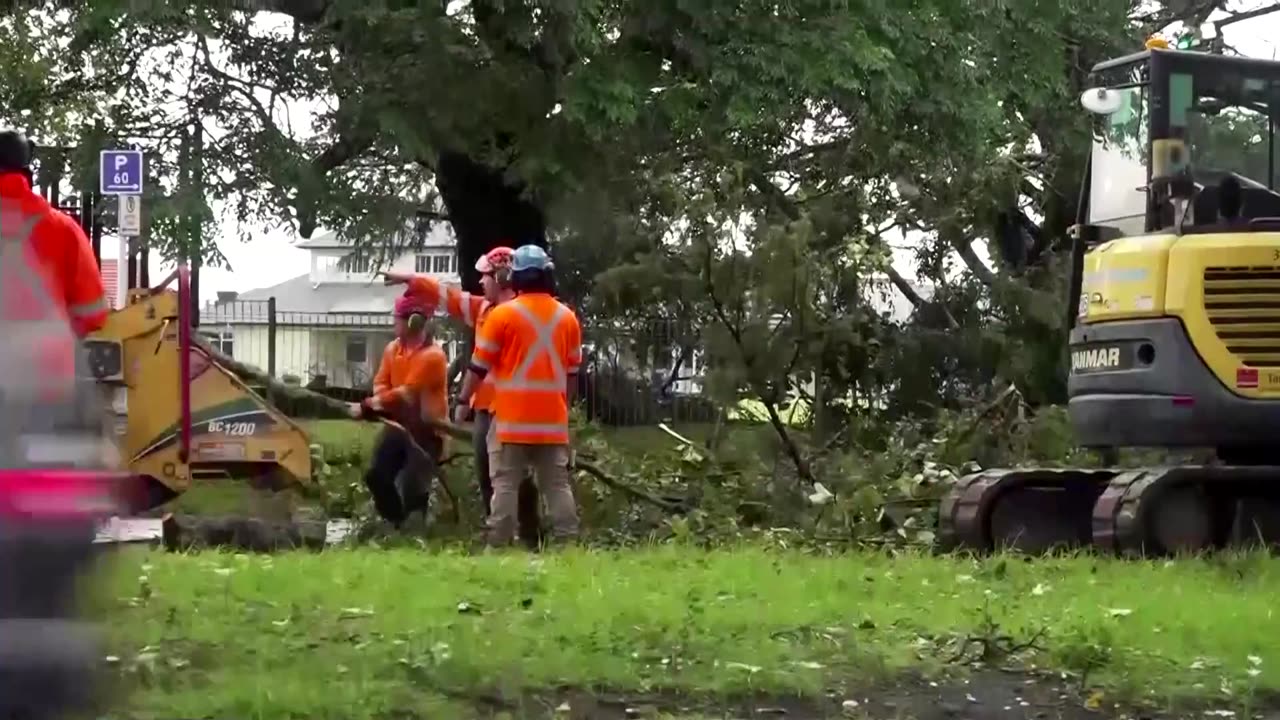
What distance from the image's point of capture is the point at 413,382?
43.9ft

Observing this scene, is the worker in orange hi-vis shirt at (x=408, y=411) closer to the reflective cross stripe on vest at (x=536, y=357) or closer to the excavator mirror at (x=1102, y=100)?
the reflective cross stripe on vest at (x=536, y=357)

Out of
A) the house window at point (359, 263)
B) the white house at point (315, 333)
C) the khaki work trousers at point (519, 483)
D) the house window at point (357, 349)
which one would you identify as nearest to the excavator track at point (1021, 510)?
the khaki work trousers at point (519, 483)

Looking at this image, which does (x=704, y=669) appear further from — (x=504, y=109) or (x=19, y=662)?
(x=504, y=109)

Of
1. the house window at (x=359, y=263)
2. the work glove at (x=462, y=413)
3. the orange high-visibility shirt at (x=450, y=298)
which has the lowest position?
the work glove at (x=462, y=413)

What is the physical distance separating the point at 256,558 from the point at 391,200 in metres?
5.77

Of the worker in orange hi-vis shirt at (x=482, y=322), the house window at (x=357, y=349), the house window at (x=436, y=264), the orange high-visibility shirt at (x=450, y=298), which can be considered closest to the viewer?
the worker in orange hi-vis shirt at (x=482, y=322)

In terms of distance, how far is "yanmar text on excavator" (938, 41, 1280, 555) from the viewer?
454 inches

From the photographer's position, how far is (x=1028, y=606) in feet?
28.9

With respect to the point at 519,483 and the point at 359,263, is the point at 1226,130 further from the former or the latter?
the point at 359,263

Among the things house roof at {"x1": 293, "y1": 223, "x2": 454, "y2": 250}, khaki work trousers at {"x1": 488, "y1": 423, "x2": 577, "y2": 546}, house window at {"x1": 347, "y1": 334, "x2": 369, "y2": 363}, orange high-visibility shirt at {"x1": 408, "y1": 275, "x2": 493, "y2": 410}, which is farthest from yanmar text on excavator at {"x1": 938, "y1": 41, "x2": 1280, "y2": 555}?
house window at {"x1": 347, "y1": 334, "x2": 369, "y2": 363}

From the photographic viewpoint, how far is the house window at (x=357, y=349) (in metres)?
29.8

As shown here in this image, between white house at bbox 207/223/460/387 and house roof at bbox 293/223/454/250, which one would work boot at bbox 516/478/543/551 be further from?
white house at bbox 207/223/460/387

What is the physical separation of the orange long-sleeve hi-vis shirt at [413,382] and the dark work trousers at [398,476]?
205 mm

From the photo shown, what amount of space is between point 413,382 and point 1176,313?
197 inches
